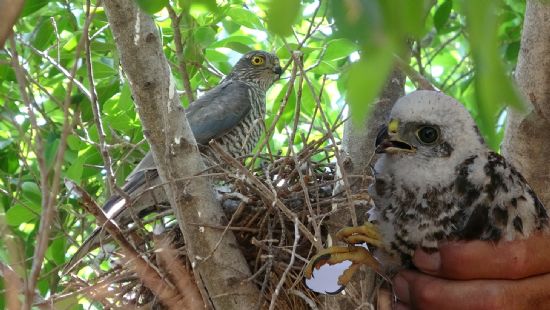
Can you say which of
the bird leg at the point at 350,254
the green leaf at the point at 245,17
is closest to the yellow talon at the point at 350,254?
the bird leg at the point at 350,254

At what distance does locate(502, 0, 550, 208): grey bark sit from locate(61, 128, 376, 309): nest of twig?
73 centimetres

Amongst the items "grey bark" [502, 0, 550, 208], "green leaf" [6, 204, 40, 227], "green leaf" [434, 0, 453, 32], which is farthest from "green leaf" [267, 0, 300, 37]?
"green leaf" [434, 0, 453, 32]

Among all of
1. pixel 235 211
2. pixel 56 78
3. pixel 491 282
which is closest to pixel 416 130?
pixel 491 282

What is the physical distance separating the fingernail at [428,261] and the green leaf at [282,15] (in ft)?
6.12

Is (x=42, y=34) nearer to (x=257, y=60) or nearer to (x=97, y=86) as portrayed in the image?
(x=97, y=86)

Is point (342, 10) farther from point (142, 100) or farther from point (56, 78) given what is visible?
point (56, 78)

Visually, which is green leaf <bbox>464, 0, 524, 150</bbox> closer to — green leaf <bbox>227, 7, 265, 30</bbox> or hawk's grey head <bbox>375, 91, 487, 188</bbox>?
hawk's grey head <bbox>375, 91, 487, 188</bbox>

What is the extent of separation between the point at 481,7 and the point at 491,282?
177 cm

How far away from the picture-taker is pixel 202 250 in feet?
10.1

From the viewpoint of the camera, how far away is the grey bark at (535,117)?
3.11m

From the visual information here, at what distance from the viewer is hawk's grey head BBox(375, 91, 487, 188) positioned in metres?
2.71

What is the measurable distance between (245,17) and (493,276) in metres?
2.17

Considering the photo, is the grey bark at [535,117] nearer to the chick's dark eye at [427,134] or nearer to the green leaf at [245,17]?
the chick's dark eye at [427,134]

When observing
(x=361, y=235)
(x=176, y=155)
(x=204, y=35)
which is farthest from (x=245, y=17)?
(x=361, y=235)
